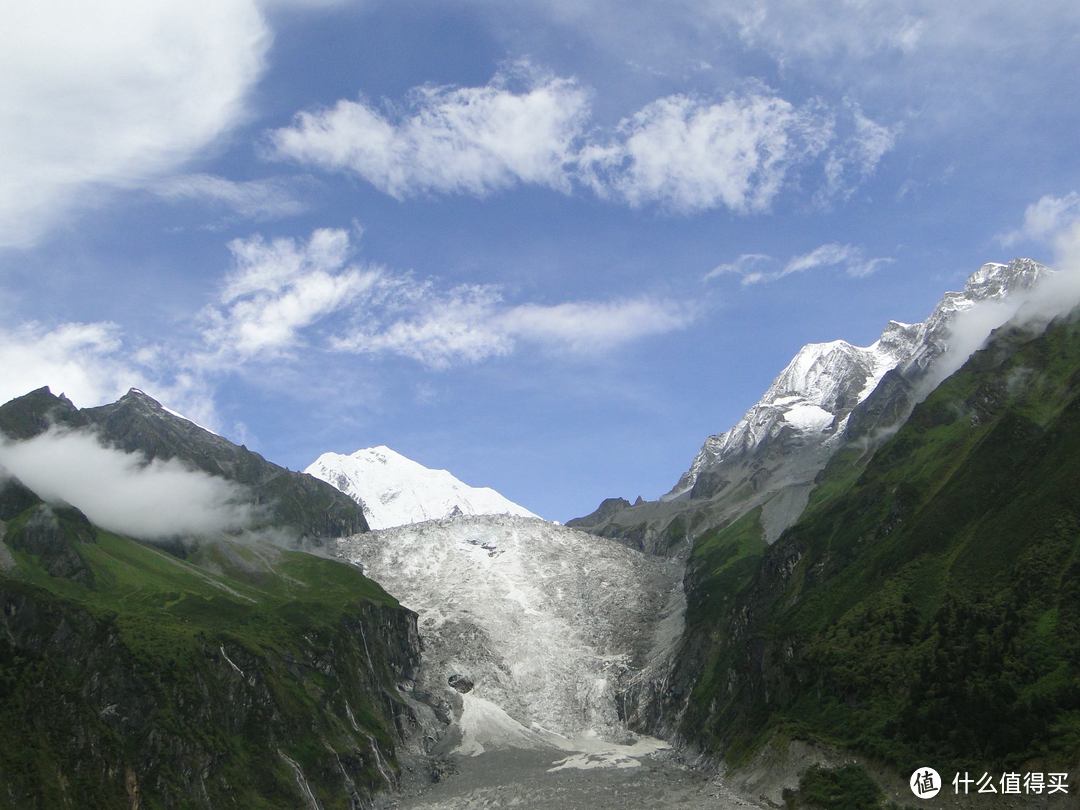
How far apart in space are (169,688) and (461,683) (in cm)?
9212

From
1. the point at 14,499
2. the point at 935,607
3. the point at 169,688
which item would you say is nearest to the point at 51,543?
the point at 14,499

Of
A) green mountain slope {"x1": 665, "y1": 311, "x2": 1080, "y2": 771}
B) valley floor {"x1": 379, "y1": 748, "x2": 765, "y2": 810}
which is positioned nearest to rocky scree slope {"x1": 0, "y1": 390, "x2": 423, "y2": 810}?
valley floor {"x1": 379, "y1": 748, "x2": 765, "y2": 810}

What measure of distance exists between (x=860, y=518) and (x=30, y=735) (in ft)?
426

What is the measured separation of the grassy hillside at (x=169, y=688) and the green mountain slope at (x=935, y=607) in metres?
56.8

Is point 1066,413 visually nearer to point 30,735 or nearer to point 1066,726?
point 1066,726

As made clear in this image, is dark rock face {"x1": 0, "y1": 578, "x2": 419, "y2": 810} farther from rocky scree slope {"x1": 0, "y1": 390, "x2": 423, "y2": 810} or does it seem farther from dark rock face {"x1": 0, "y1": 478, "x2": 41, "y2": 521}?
dark rock face {"x1": 0, "y1": 478, "x2": 41, "y2": 521}

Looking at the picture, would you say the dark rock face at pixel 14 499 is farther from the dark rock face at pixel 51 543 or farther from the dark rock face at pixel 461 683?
the dark rock face at pixel 461 683

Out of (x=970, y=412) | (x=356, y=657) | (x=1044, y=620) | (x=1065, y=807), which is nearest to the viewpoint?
(x=1065, y=807)

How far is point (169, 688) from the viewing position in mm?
109688

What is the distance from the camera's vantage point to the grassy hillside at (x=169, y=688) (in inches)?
3533

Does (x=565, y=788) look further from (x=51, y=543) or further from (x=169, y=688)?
(x=51, y=543)

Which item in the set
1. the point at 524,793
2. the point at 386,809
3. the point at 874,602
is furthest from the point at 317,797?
the point at 874,602

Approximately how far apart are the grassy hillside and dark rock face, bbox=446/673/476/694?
73.9 ft

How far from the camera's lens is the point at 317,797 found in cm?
11369
